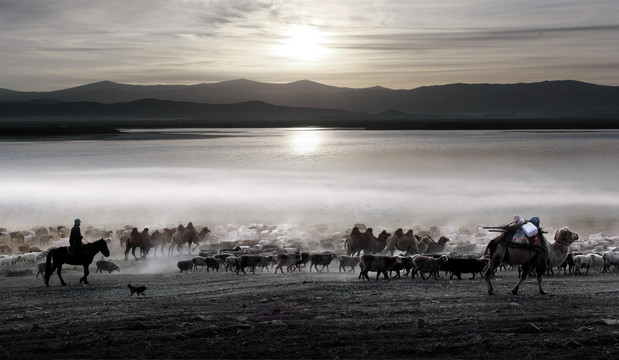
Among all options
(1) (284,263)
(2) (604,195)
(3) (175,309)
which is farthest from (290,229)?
(2) (604,195)

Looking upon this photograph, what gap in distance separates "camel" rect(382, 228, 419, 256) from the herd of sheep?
45 millimetres

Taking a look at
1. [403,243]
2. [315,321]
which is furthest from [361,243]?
[315,321]

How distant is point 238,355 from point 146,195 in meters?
50.6

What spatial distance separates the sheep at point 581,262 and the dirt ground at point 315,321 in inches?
110

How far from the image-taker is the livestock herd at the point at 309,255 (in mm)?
19375

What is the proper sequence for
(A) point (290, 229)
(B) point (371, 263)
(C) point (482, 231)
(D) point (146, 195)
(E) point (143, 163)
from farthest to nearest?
(E) point (143, 163) → (D) point (146, 195) → (A) point (290, 229) → (C) point (482, 231) → (B) point (371, 263)

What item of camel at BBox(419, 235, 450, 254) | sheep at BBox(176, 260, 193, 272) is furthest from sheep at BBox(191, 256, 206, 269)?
camel at BBox(419, 235, 450, 254)

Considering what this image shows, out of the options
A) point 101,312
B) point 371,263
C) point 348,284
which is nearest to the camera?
point 101,312

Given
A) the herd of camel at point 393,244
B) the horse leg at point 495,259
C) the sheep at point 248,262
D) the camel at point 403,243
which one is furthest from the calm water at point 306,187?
the horse leg at point 495,259

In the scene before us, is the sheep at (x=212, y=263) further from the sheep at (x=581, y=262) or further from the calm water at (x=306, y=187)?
the calm water at (x=306, y=187)

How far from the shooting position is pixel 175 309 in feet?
45.3

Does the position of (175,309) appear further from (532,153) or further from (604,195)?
(532,153)

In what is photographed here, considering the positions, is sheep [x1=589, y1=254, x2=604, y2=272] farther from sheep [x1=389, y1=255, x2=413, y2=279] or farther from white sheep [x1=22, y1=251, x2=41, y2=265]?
white sheep [x1=22, y1=251, x2=41, y2=265]

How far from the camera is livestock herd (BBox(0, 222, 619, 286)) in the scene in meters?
19.4
